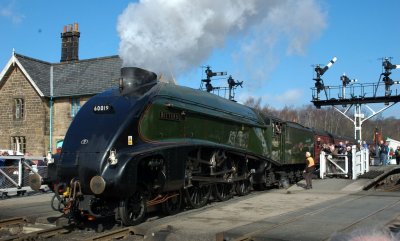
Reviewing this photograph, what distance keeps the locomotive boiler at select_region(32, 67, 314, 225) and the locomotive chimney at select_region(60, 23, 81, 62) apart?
2383cm

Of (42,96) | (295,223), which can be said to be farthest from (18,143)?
(295,223)

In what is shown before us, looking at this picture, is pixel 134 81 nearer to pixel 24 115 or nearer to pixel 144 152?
pixel 144 152

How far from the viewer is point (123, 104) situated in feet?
30.5

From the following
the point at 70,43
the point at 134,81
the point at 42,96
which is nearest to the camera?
the point at 134,81

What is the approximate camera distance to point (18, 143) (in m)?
31.9

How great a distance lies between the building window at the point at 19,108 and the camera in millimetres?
31719

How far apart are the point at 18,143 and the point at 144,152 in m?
25.8

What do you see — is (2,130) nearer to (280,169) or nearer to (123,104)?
(280,169)

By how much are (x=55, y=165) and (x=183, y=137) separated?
9.70 ft

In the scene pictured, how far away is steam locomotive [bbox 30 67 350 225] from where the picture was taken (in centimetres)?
858

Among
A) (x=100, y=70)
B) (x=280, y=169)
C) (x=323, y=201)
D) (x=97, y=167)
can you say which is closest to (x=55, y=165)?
(x=97, y=167)

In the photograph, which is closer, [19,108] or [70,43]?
[19,108]

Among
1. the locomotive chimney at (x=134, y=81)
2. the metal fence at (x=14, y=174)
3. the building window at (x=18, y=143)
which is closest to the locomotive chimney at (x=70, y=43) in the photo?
the building window at (x=18, y=143)

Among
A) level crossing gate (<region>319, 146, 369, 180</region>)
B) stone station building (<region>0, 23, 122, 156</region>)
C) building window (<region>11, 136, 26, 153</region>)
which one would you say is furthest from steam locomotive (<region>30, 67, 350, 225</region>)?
building window (<region>11, 136, 26, 153</region>)
